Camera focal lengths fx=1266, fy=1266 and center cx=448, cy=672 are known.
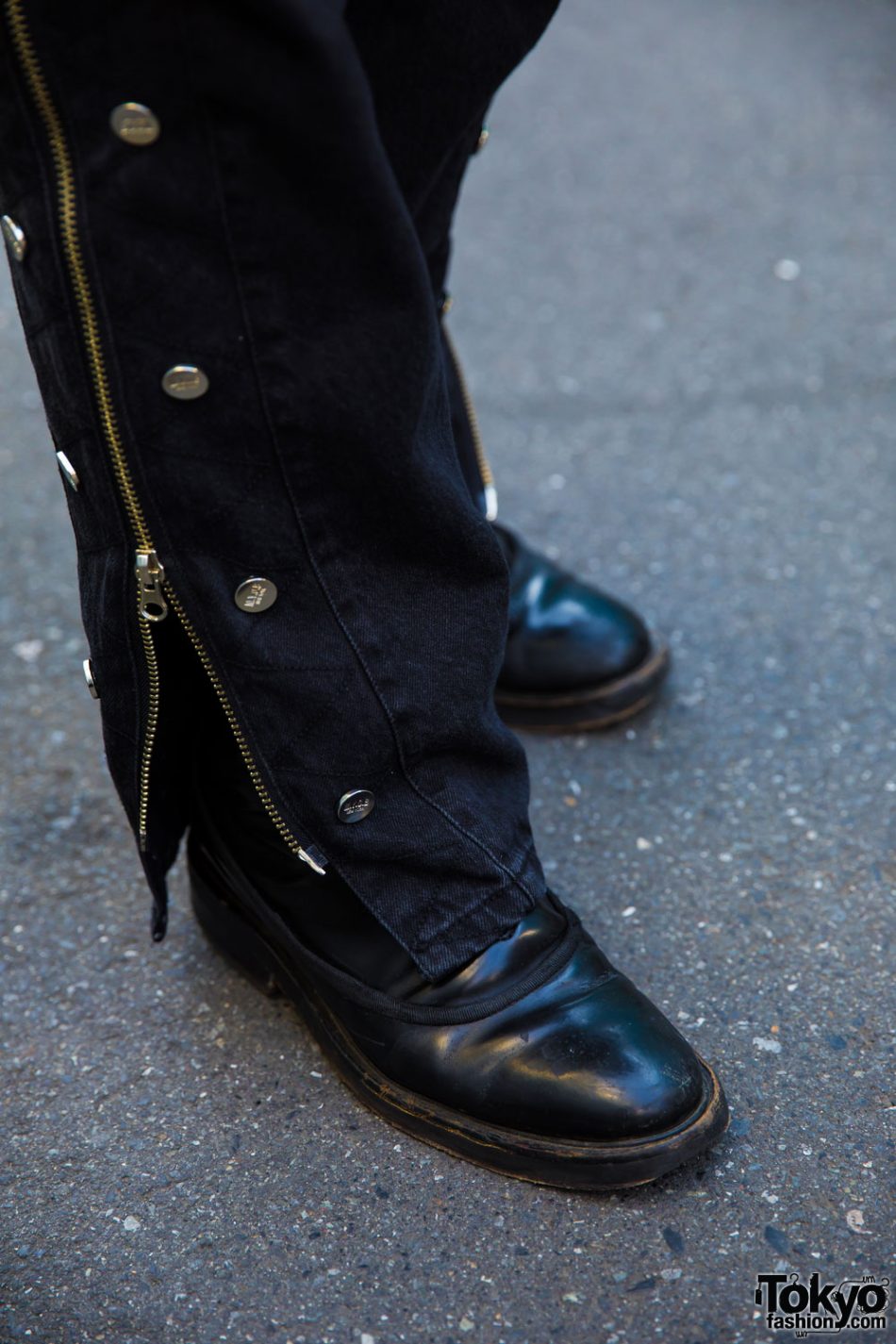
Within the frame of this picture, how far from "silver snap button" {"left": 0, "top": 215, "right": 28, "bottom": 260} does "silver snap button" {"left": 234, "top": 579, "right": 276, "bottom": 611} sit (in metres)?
0.28

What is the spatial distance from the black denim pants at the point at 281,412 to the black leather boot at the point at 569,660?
44cm

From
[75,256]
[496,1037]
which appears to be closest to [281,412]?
[75,256]

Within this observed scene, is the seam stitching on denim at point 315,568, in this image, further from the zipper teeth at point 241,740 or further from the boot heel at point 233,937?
the boot heel at point 233,937

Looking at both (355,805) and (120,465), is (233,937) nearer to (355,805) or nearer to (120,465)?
(355,805)

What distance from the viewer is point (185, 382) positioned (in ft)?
2.91

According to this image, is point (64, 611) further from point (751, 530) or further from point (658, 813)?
point (751, 530)

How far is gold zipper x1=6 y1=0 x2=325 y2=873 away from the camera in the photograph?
0.79 metres

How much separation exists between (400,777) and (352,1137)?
1.14ft

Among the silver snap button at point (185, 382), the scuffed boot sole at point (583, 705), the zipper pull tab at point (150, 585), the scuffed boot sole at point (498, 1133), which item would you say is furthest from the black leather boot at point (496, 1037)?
the scuffed boot sole at point (583, 705)

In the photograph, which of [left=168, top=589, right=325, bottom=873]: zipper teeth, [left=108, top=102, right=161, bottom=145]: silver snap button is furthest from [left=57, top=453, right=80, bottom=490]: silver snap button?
[left=108, top=102, right=161, bottom=145]: silver snap button

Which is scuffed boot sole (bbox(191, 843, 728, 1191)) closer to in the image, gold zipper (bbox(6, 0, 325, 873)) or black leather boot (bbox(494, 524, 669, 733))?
gold zipper (bbox(6, 0, 325, 873))

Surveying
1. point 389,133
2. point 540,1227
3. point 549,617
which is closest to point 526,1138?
point 540,1227

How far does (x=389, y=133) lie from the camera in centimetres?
99

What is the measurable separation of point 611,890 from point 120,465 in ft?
2.45
